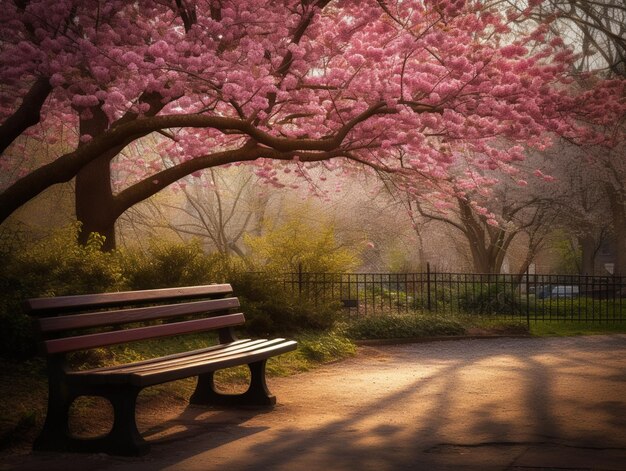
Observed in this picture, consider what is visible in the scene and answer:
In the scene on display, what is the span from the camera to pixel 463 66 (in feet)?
39.6

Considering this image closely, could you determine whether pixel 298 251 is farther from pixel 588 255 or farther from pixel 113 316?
pixel 588 255

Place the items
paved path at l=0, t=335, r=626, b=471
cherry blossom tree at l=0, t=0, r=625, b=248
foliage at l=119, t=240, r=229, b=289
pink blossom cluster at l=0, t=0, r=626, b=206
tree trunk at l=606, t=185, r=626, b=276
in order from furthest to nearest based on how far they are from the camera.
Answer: tree trunk at l=606, t=185, r=626, b=276, foliage at l=119, t=240, r=229, b=289, pink blossom cluster at l=0, t=0, r=626, b=206, cherry blossom tree at l=0, t=0, r=625, b=248, paved path at l=0, t=335, r=626, b=471

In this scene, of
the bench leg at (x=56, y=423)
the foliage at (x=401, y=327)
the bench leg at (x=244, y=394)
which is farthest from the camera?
the foliage at (x=401, y=327)

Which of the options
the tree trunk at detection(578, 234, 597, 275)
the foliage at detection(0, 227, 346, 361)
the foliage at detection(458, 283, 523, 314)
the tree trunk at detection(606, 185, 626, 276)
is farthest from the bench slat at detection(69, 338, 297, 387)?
the tree trunk at detection(578, 234, 597, 275)

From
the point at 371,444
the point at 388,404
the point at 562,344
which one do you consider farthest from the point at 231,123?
the point at 562,344

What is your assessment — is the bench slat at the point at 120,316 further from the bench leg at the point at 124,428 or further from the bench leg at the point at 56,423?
the bench leg at the point at 124,428

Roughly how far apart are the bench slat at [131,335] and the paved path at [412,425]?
0.76 m

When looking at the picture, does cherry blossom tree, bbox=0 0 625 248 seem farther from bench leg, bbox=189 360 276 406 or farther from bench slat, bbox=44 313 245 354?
bench leg, bbox=189 360 276 406

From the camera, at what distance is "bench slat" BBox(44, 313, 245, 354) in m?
5.60

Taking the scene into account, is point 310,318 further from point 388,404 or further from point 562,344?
point 388,404

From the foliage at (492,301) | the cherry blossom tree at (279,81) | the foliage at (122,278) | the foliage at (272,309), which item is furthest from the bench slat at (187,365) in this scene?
the foliage at (492,301)

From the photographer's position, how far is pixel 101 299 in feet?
20.0

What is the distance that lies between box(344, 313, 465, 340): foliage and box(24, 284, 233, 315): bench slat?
6.95 meters

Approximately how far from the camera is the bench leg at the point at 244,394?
7539 millimetres
